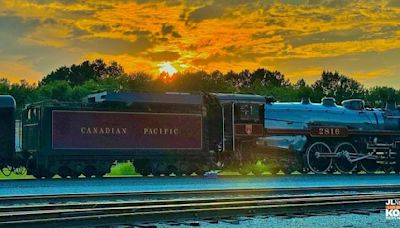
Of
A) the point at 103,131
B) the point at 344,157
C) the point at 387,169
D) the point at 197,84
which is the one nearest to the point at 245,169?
the point at 344,157

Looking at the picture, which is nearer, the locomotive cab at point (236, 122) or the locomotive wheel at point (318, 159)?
the locomotive cab at point (236, 122)

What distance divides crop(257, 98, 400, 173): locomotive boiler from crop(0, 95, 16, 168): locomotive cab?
9.30 m

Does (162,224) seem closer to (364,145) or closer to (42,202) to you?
(42,202)

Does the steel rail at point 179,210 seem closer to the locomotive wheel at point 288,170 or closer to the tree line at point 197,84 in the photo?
the locomotive wheel at point 288,170

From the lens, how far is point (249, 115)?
2398 centimetres

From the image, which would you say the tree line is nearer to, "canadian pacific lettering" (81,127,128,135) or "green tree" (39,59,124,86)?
"green tree" (39,59,124,86)

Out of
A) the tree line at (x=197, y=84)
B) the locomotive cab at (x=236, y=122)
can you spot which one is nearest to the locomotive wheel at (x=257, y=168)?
the locomotive cab at (x=236, y=122)

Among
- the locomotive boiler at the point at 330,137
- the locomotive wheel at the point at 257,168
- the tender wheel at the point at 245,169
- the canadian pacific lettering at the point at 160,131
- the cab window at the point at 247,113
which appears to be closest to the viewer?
the canadian pacific lettering at the point at 160,131

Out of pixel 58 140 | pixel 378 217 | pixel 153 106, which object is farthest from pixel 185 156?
pixel 378 217

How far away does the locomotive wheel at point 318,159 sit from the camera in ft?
82.2

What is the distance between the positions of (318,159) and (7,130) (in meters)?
12.4

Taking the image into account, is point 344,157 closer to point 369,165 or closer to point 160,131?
point 369,165

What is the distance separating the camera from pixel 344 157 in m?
25.7

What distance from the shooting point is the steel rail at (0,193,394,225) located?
8.74 meters
